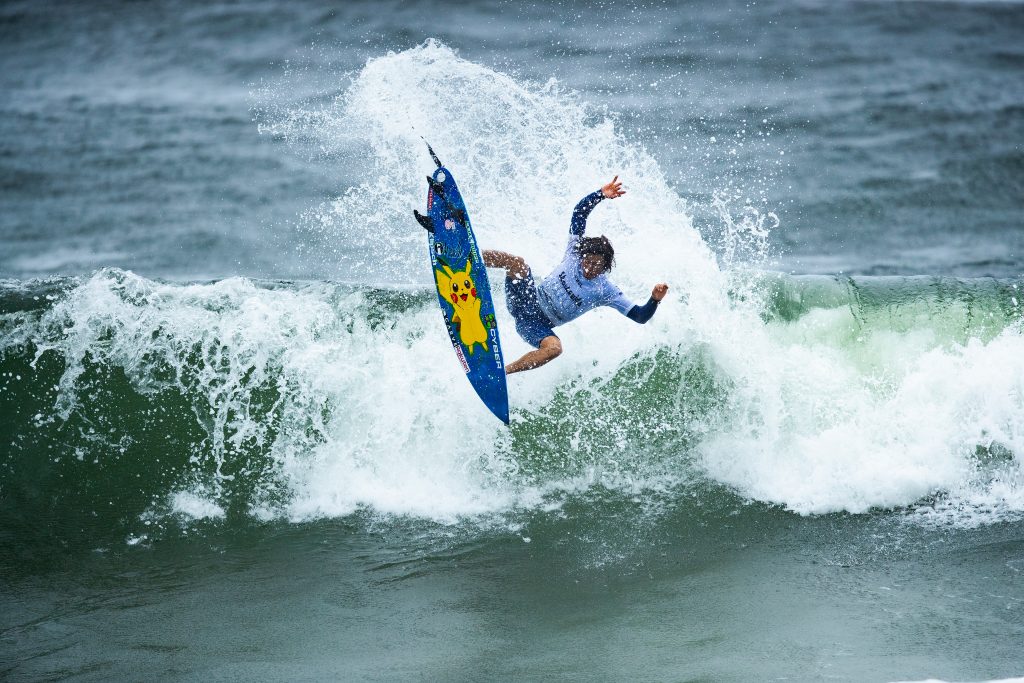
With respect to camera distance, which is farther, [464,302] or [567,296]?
[464,302]

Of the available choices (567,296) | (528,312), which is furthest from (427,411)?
(567,296)

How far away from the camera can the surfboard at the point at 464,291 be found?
254 inches

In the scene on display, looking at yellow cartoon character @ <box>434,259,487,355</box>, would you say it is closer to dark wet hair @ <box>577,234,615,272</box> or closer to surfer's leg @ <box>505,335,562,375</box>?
surfer's leg @ <box>505,335,562,375</box>

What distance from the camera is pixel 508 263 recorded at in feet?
22.1

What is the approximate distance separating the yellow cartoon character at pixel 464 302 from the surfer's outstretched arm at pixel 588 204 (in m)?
0.76

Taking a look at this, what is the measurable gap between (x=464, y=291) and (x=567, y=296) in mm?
704

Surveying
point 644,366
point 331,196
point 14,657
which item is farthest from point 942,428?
point 331,196

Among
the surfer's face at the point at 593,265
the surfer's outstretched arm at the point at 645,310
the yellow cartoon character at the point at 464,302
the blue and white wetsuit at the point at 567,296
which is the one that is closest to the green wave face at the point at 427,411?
the yellow cartoon character at the point at 464,302

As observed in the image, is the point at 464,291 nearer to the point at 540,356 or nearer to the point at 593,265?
the point at 540,356

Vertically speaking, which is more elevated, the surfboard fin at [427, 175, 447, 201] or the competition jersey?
the surfboard fin at [427, 175, 447, 201]

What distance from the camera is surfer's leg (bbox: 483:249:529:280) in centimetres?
671

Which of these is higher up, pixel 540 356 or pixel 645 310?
pixel 645 310

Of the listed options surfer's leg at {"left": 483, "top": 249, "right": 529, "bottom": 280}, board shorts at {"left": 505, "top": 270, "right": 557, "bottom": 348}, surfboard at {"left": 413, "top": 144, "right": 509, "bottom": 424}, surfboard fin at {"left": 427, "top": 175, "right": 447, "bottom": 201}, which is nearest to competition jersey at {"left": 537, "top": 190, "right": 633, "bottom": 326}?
board shorts at {"left": 505, "top": 270, "right": 557, "bottom": 348}

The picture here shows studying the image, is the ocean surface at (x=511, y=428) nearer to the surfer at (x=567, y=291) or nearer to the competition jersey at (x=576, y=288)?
the surfer at (x=567, y=291)
